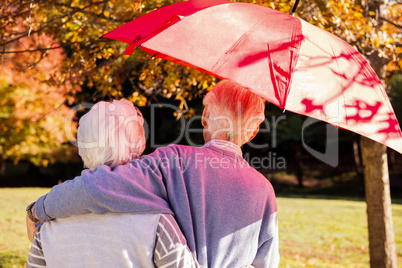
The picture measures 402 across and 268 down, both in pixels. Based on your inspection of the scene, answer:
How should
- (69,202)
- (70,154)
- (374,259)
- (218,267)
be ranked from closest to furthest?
Answer: (69,202) < (218,267) < (374,259) < (70,154)

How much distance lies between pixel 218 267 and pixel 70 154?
2022 cm

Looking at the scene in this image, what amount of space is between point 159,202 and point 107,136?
0.39 meters

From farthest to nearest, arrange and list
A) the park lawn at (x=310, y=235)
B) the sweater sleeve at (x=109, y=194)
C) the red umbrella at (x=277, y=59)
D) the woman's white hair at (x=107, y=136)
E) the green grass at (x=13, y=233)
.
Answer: the park lawn at (x=310, y=235) → the green grass at (x=13, y=233) → the red umbrella at (x=277, y=59) → the woman's white hair at (x=107, y=136) → the sweater sleeve at (x=109, y=194)

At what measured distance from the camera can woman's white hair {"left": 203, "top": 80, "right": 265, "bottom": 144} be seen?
225 centimetres

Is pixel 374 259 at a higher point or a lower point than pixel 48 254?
lower

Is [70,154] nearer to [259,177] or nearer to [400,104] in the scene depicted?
[400,104]

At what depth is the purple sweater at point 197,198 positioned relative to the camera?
72.8 inches

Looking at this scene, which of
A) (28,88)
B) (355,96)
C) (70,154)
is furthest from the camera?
(70,154)

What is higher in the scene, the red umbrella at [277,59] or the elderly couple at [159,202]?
the red umbrella at [277,59]

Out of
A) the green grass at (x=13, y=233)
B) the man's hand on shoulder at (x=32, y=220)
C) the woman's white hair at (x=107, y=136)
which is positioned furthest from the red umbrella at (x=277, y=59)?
the green grass at (x=13, y=233)

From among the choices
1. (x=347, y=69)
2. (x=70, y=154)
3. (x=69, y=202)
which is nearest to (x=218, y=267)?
(x=69, y=202)

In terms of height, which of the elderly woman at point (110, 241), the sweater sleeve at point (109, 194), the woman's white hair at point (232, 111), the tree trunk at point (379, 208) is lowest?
the tree trunk at point (379, 208)

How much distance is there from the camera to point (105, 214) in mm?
1880

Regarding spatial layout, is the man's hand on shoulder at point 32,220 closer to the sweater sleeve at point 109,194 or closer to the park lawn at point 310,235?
the sweater sleeve at point 109,194
